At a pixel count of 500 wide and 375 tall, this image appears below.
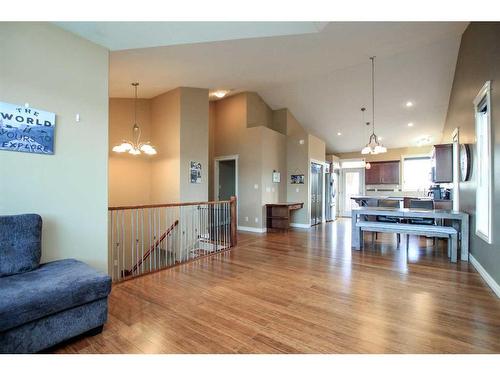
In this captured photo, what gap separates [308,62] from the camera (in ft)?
15.7

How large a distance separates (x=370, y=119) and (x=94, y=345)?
340 inches

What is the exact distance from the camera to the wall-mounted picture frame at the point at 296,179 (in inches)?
307

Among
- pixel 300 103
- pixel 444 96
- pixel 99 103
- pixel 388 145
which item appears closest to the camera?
pixel 99 103

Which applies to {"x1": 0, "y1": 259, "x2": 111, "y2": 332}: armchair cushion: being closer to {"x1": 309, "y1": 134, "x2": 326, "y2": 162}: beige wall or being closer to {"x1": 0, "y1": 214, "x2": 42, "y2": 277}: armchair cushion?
{"x1": 0, "y1": 214, "x2": 42, "y2": 277}: armchair cushion

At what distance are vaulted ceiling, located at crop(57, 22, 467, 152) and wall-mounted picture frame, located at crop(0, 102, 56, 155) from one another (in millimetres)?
1038

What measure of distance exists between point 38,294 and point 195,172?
4.15m

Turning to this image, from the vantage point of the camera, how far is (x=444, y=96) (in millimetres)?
6598

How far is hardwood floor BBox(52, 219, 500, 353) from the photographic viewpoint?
1.93 meters

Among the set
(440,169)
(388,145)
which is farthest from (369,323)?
(388,145)

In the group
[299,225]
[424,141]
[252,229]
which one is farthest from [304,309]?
[424,141]

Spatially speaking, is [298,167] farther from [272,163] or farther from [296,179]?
[272,163]

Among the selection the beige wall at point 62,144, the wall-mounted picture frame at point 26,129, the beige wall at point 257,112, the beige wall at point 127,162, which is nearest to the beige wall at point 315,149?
the beige wall at point 257,112
